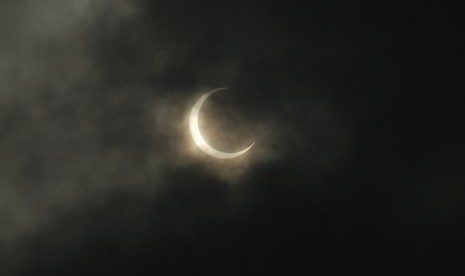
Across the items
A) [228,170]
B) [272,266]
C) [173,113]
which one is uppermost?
[173,113]

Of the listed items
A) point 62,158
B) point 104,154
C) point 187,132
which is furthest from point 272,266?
point 62,158

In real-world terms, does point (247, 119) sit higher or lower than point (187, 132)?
higher

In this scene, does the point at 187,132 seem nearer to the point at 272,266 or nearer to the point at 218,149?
the point at 218,149

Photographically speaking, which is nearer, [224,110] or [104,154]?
[104,154]

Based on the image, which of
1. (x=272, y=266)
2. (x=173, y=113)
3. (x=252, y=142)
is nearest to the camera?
(x=173, y=113)

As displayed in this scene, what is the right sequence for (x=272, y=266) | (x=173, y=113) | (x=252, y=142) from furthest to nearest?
(x=272, y=266)
(x=252, y=142)
(x=173, y=113)

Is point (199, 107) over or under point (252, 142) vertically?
over

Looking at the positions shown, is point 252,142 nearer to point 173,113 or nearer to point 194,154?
point 194,154

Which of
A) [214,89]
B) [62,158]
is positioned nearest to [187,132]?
[214,89]
